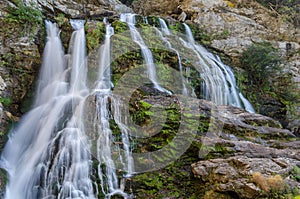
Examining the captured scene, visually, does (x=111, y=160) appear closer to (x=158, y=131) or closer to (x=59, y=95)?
(x=158, y=131)

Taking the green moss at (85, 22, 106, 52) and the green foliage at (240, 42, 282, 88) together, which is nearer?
the green moss at (85, 22, 106, 52)

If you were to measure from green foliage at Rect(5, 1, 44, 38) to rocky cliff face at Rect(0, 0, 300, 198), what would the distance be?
0.07m

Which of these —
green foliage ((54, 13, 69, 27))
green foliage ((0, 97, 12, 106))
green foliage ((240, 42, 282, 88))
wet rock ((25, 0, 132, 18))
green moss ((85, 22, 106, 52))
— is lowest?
green foliage ((0, 97, 12, 106))

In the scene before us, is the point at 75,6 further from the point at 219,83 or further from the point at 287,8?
the point at 287,8

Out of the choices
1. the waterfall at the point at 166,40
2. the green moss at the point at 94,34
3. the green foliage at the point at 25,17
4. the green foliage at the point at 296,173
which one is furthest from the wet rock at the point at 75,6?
the green foliage at the point at 296,173

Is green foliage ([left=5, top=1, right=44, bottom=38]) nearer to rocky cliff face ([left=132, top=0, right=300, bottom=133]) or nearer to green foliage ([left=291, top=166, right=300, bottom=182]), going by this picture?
rocky cliff face ([left=132, top=0, right=300, bottom=133])

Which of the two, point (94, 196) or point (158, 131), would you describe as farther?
point (158, 131)

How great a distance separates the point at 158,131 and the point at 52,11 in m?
8.67

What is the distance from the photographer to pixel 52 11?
11.8 metres

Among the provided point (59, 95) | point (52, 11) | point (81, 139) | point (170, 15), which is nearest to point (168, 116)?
A: point (81, 139)

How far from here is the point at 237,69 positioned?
12.5m

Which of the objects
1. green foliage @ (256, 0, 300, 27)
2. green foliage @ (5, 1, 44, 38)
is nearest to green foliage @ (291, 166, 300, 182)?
green foliage @ (5, 1, 44, 38)

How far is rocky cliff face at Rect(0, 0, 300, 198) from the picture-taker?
4.87 m

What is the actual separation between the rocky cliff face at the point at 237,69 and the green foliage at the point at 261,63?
547 millimetres
